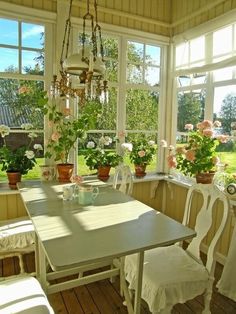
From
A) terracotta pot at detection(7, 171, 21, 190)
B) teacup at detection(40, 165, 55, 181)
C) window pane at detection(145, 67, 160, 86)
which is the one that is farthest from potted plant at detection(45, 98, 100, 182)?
window pane at detection(145, 67, 160, 86)

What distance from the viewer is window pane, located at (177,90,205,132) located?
10.1ft

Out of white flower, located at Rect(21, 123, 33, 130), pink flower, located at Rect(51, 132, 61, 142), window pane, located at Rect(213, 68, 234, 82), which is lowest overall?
pink flower, located at Rect(51, 132, 61, 142)

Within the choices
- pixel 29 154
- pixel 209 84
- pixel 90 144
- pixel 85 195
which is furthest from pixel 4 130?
pixel 209 84

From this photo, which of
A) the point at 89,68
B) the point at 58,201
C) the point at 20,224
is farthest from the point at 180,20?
the point at 20,224

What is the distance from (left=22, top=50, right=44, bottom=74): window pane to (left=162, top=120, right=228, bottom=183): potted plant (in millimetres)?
1692

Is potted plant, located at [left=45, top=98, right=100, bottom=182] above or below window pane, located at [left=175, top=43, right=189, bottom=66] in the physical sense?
below

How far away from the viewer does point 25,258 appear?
2.72m

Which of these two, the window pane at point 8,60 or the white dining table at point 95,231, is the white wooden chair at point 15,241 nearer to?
the white dining table at point 95,231

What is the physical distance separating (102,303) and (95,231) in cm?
99

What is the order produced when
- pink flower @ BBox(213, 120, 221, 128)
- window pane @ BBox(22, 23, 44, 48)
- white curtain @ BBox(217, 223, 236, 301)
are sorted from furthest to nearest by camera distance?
window pane @ BBox(22, 23, 44, 48) < pink flower @ BBox(213, 120, 221, 128) < white curtain @ BBox(217, 223, 236, 301)

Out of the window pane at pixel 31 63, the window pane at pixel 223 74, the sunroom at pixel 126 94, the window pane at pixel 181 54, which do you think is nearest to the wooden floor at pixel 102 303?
the sunroom at pixel 126 94

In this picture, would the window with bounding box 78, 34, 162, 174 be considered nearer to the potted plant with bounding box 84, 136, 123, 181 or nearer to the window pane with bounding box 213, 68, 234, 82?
the potted plant with bounding box 84, 136, 123, 181

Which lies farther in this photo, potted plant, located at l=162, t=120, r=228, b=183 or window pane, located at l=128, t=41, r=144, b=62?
window pane, located at l=128, t=41, r=144, b=62

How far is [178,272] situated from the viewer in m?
1.63
